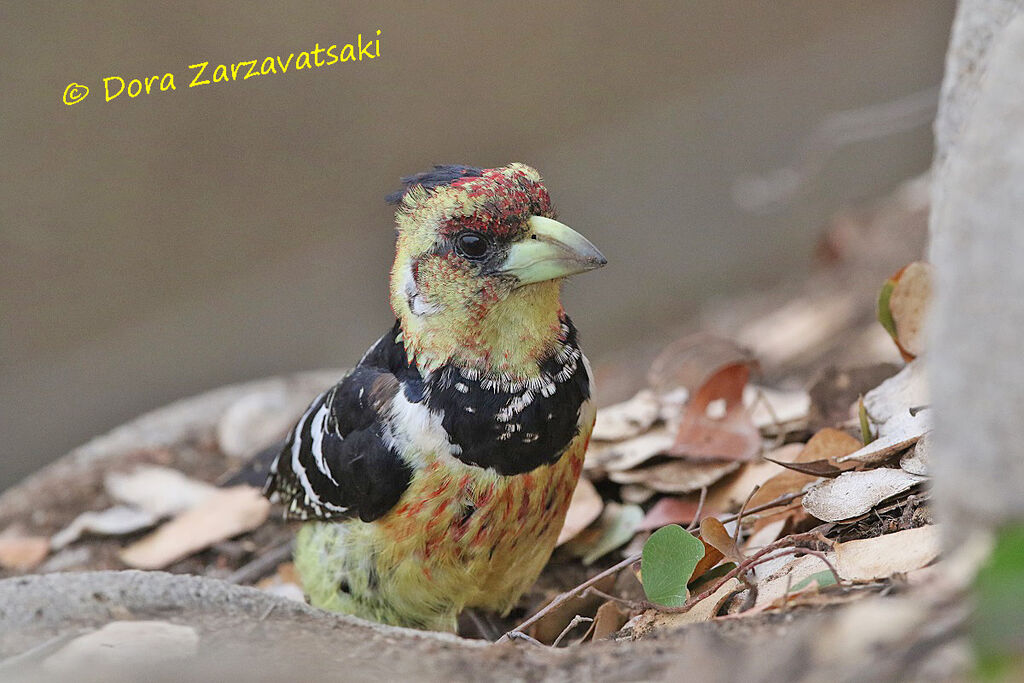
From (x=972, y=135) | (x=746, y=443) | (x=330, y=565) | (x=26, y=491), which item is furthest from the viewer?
(x=26, y=491)

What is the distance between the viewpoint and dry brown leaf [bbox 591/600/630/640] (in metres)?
1.60

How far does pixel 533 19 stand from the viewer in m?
4.14

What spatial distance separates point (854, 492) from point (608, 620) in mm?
434

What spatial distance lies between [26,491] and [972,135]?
2.81m

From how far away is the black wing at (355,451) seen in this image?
5.75 feet

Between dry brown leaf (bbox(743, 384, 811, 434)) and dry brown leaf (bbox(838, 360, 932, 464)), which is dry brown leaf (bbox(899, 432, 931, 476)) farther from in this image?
dry brown leaf (bbox(743, 384, 811, 434))

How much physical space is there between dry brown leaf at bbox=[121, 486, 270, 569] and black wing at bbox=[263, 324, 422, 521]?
54 cm

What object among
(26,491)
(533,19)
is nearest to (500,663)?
(26,491)

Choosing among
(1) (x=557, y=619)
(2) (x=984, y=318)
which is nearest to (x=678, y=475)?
(1) (x=557, y=619)

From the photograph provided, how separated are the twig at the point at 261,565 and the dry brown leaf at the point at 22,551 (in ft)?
1.86

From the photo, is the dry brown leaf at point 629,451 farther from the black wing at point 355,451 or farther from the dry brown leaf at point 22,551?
the dry brown leaf at point 22,551

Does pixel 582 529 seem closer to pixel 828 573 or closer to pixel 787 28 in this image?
pixel 828 573

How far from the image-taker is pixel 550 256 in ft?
5.46

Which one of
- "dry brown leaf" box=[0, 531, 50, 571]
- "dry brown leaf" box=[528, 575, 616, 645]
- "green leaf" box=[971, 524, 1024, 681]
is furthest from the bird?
"dry brown leaf" box=[0, 531, 50, 571]
